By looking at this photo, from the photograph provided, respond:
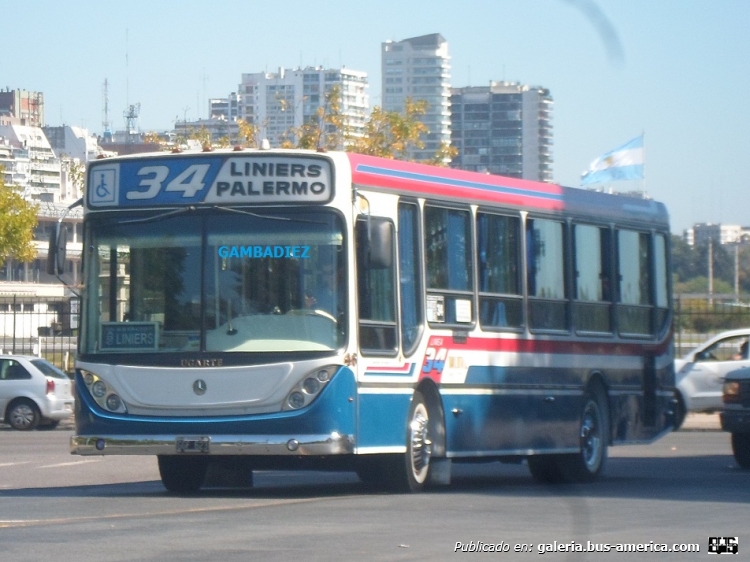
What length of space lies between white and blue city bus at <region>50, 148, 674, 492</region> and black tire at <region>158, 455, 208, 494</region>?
19 mm

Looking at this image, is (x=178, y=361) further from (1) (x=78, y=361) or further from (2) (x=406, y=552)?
(2) (x=406, y=552)

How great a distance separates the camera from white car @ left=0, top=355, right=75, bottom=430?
28734 mm

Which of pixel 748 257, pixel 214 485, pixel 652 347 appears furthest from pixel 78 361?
pixel 748 257

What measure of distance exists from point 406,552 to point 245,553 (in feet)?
3.14

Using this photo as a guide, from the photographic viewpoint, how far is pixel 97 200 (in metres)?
13.1

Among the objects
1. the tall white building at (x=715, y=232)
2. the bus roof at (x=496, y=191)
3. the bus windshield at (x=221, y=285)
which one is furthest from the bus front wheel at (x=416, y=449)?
the tall white building at (x=715, y=232)

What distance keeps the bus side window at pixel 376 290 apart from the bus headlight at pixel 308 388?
1.41ft

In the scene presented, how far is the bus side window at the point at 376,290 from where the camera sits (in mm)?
12523

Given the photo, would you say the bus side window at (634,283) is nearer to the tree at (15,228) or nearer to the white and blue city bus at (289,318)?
the white and blue city bus at (289,318)

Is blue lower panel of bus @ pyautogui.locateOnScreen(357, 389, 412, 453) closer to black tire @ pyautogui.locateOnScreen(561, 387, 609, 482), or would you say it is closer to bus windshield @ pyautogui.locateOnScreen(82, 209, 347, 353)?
bus windshield @ pyautogui.locateOnScreen(82, 209, 347, 353)

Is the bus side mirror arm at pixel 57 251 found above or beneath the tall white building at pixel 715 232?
beneath

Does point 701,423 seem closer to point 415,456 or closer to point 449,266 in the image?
point 449,266

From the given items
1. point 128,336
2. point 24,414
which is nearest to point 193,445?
point 128,336

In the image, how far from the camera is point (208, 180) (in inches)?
503
